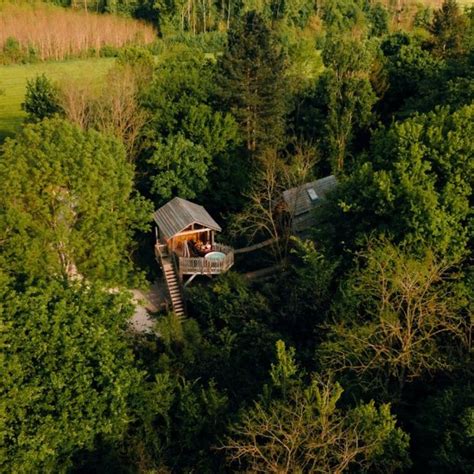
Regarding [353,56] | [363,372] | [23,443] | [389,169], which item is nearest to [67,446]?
[23,443]

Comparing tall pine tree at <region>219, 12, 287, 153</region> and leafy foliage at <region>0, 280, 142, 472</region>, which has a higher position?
tall pine tree at <region>219, 12, 287, 153</region>

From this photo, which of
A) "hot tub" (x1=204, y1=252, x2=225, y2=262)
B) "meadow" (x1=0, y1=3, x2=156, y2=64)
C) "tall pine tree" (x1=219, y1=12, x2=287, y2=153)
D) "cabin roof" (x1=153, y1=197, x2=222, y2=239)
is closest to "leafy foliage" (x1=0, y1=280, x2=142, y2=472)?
"hot tub" (x1=204, y1=252, x2=225, y2=262)

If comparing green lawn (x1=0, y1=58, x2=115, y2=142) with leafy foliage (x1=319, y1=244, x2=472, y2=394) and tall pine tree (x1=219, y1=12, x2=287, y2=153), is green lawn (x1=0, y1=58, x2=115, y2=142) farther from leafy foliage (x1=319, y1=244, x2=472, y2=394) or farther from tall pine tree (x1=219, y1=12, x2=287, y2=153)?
leafy foliage (x1=319, y1=244, x2=472, y2=394)

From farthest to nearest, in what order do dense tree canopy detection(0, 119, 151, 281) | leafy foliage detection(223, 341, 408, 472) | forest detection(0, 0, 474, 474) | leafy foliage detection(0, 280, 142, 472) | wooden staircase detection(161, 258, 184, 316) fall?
wooden staircase detection(161, 258, 184, 316) → dense tree canopy detection(0, 119, 151, 281) → forest detection(0, 0, 474, 474) → leafy foliage detection(0, 280, 142, 472) → leafy foliage detection(223, 341, 408, 472)

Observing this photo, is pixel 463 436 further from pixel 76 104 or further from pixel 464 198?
pixel 76 104

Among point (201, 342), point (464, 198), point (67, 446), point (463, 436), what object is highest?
point (464, 198)

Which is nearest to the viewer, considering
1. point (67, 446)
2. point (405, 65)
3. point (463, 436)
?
point (463, 436)

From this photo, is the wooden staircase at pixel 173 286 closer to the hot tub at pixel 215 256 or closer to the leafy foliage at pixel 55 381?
the hot tub at pixel 215 256
